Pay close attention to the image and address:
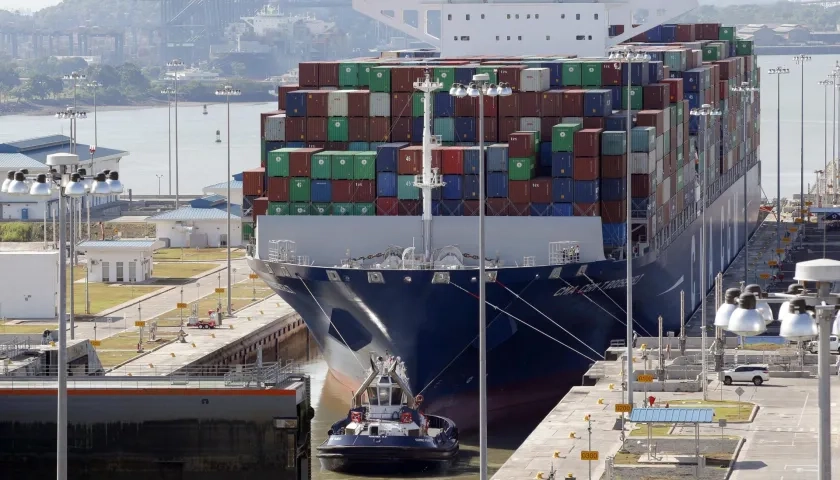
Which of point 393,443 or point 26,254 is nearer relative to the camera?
point 393,443

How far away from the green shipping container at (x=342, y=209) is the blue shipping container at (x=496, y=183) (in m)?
4.15

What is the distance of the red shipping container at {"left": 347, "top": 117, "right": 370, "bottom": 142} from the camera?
194ft

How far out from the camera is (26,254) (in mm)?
68312

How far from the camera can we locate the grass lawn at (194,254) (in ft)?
304

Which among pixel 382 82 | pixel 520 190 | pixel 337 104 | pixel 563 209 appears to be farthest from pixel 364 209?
pixel 563 209

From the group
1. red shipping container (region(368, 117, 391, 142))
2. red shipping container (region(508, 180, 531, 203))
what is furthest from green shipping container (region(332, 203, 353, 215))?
red shipping container (region(508, 180, 531, 203))

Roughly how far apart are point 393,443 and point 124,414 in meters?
8.39

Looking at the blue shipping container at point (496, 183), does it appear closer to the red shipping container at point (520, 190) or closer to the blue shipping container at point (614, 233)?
the red shipping container at point (520, 190)

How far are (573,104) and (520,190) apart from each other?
4090mm

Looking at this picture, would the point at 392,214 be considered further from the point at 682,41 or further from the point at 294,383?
the point at 682,41

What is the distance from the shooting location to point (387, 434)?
46.9m

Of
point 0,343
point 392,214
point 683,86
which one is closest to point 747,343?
point 392,214

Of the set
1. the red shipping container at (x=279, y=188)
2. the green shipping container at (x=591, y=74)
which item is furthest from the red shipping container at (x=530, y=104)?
the red shipping container at (x=279, y=188)

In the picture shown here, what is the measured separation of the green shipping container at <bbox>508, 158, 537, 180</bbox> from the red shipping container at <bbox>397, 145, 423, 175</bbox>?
2.49 metres
